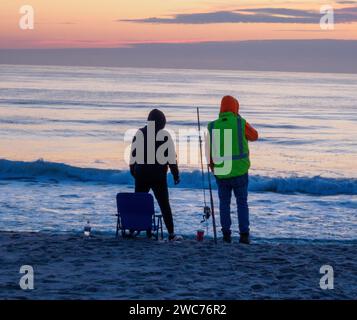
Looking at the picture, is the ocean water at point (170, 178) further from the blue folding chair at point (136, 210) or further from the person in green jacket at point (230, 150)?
the person in green jacket at point (230, 150)

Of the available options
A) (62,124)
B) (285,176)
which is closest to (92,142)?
(62,124)

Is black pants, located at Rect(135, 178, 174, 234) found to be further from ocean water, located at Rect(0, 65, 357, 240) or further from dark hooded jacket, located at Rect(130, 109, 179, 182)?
ocean water, located at Rect(0, 65, 357, 240)

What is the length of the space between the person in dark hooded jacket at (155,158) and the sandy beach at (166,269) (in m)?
0.69

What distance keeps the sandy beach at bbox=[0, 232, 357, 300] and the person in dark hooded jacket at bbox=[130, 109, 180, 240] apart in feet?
2.27

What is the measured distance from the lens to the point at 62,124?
40.1 metres

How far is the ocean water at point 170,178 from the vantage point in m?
14.3

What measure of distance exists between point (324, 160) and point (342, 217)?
1299 centimetres

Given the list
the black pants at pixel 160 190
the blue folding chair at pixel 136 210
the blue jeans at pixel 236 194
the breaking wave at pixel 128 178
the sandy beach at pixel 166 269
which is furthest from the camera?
the breaking wave at pixel 128 178

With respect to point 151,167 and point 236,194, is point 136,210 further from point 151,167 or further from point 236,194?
point 236,194

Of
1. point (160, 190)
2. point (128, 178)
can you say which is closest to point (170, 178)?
point (128, 178)

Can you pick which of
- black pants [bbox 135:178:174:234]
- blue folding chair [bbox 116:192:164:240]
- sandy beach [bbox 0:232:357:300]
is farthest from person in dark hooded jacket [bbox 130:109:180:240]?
sandy beach [bbox 0:232:357:300]

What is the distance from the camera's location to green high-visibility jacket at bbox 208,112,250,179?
9.37 metres

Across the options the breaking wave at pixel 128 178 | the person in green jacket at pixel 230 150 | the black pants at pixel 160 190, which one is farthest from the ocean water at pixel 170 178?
the person in green jacket at pixel 230 150

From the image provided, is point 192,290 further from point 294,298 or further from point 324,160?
point 324,160
